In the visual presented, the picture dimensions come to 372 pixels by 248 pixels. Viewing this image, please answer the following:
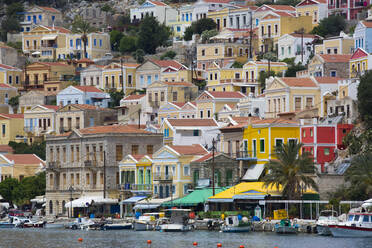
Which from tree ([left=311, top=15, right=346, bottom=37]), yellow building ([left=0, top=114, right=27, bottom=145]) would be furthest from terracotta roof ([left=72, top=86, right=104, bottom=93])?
tree ([left=311, top=15, right=346, bottom=37])

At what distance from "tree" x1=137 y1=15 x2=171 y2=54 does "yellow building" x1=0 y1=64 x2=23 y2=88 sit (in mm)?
20425

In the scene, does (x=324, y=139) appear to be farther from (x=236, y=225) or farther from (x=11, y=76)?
(x=11, y=76)

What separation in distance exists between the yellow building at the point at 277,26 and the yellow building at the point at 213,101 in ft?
77.5

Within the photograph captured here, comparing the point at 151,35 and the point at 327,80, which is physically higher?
the point at 151,35

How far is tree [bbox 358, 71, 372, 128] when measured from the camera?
102 meters

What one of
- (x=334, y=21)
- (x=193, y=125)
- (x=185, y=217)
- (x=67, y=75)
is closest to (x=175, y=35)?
(x=67, y=75)

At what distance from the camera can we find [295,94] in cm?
11556

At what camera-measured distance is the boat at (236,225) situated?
92688 mm

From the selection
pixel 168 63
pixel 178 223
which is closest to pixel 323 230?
pixel 178 223

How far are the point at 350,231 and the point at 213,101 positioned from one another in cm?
5605

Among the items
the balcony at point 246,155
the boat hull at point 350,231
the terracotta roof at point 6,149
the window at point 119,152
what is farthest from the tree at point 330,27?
the boat hull at point 350,231

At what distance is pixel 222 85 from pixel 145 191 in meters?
36.4

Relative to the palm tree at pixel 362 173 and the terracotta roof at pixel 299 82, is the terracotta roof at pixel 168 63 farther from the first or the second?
the palm tree at pixel 362 173

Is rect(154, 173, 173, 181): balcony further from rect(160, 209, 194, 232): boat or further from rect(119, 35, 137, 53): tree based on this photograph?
rect(119, 35, 137, 53): tree
